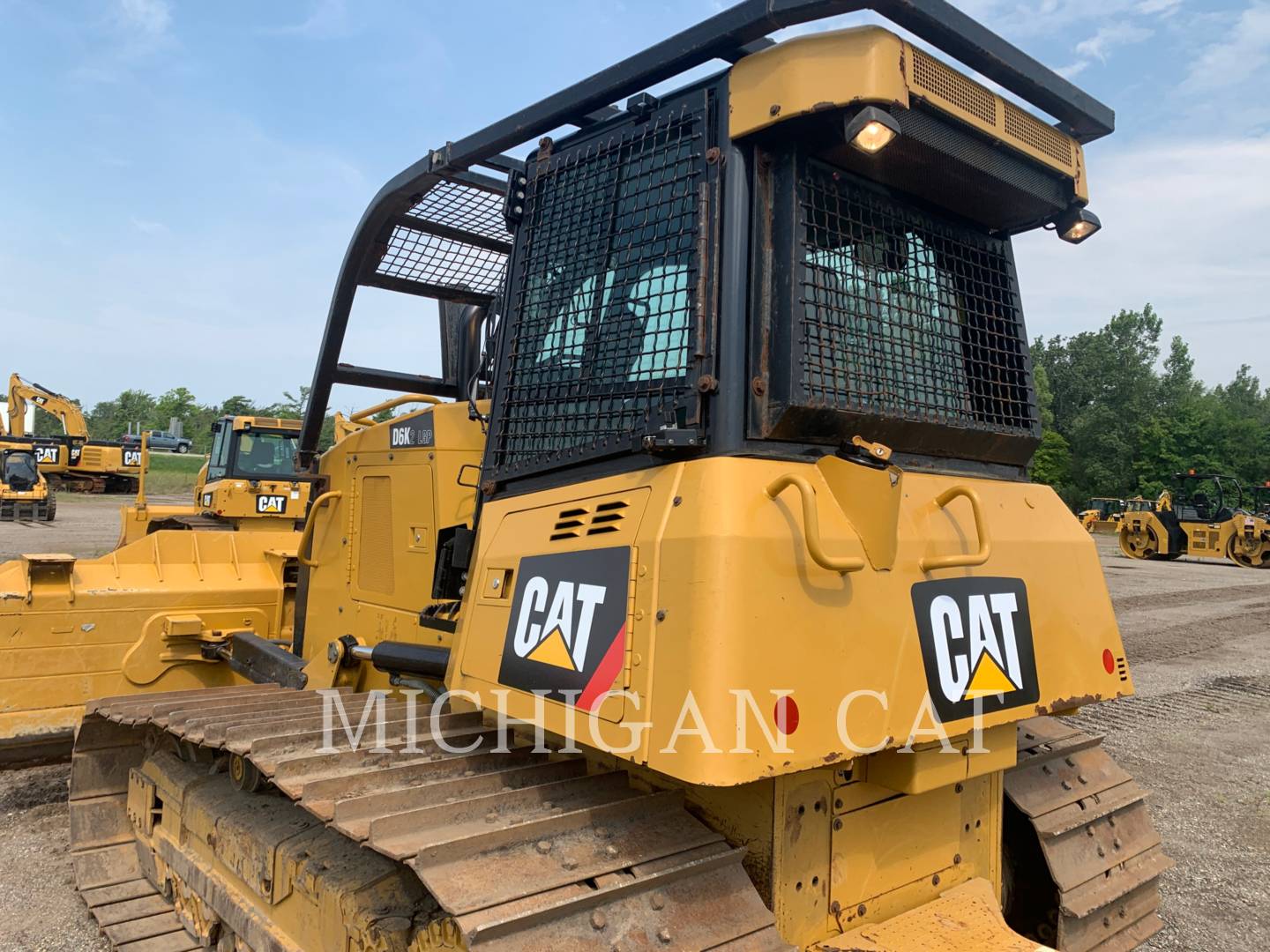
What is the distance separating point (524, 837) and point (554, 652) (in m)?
0.45

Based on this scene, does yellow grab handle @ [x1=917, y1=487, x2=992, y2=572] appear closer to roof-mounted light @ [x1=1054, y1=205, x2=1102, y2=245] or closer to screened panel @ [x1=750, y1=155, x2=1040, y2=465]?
screened panel @ [x1=750, y1=155, x2=1040, y2=465]

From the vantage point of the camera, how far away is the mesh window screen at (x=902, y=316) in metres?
2.28

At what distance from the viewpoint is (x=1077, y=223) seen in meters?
2.72

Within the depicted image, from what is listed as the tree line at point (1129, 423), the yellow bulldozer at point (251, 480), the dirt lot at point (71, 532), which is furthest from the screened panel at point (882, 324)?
the tree line at point (1129, 423)

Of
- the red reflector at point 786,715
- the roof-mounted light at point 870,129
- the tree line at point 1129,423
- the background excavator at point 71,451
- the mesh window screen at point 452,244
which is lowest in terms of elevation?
the red reflector at point 786,715

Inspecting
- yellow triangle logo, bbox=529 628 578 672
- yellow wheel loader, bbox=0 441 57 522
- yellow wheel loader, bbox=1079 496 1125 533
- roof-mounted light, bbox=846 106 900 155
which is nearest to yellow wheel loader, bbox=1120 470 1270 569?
yellow wheel loader, bbox=1079 496 1125 533

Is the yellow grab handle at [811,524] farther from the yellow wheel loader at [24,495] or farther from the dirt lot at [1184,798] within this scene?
the yellow wheel loader at [24,495]

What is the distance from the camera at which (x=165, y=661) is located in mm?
4953

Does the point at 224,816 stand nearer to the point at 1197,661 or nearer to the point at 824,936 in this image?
the point at 824,936

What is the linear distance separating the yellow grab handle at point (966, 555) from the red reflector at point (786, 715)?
0.58 meters

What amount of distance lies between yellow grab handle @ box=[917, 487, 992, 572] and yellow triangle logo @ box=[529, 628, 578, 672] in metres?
0.89

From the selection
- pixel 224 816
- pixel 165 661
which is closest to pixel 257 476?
pixel 165 661

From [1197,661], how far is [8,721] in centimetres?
1047

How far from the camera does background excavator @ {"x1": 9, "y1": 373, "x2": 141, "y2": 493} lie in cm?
2508
